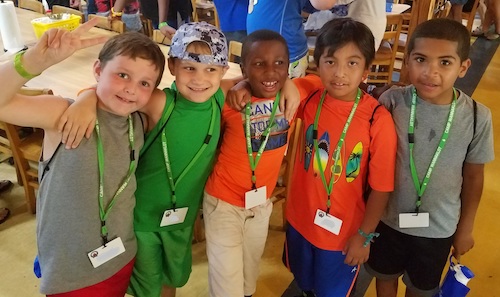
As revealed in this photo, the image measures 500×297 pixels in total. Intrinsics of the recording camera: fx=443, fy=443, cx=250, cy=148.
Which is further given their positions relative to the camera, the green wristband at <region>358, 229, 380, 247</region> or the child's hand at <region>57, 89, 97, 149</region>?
the green wristband at <region>358, 229, 380, 247</region>

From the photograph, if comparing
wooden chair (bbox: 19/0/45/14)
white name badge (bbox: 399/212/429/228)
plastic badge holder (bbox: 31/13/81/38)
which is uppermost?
plastic badge holder (bbox: 31/13/81/38)

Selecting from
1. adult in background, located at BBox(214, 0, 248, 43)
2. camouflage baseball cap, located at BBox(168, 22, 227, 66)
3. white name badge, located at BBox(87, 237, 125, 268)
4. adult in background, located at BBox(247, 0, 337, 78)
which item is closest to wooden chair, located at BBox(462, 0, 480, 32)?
adult in background, located at BBox(214, 0, 248, 43)

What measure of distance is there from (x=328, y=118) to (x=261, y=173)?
12.6 inches

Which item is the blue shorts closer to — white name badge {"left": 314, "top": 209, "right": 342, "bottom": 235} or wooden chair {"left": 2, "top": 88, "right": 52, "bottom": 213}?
white name badge {"left": 314, "top": 209, "right": 342, "bottom": 235}

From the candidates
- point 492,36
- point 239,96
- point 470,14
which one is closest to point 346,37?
point 239,96

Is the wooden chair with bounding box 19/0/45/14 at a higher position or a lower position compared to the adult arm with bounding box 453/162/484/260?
higher

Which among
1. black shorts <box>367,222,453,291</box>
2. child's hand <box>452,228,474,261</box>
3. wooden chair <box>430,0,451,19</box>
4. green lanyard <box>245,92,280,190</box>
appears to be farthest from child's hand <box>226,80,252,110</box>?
wooden chair <box>430,0,451,19</box>

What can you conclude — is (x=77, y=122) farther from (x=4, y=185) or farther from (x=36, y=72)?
(x=4, y=185)

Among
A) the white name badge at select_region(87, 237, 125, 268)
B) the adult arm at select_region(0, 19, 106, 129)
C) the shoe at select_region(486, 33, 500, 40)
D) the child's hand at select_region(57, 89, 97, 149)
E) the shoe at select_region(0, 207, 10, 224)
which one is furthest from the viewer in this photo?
the shoe at select_region(486, 33, 500, 40)

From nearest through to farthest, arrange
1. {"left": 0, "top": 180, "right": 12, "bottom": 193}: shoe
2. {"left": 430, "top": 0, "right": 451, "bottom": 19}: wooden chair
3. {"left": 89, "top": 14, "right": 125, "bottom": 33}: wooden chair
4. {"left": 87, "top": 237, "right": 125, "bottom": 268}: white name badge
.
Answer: {"left": 87, "top": 237, "right": 125, "bottom": 268}: white name badge
{"left": 0, "top": 180, "right": 12, "bottom": 193}: shoe
{"left": 89, "top": 14, "right": 125, "bottom": 33}: wooden chair
{"left": 430, "top": 0, "right": 451, "bottom": 19}: wooden chair

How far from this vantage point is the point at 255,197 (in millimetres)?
1643

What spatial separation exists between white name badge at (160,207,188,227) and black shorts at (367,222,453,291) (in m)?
0.74

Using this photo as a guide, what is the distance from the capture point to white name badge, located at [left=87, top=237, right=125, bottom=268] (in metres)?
1.41

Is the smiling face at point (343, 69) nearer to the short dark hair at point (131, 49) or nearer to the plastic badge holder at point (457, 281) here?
the short dark hair at point (131, 49)
